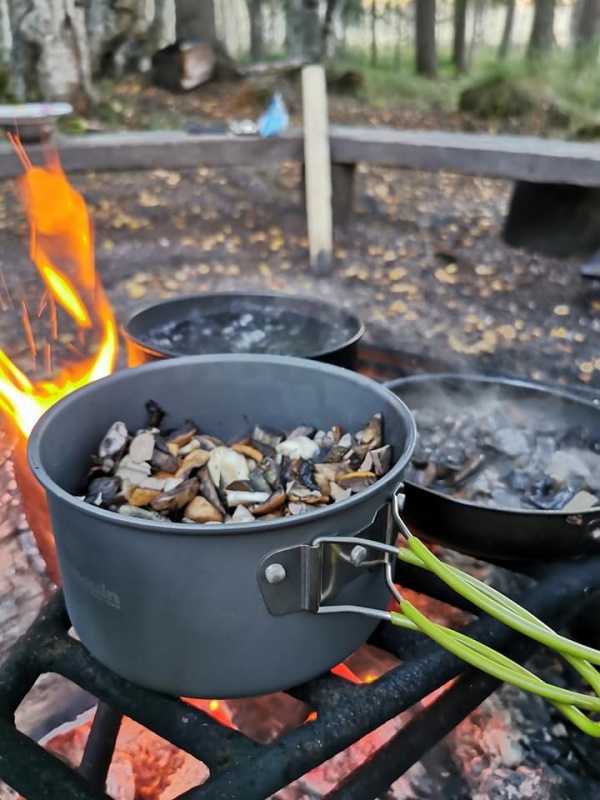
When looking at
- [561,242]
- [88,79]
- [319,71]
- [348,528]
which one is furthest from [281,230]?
[348,528]

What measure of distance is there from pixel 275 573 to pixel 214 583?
0.30 ft

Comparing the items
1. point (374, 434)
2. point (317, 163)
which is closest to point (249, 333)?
point (374, 434)

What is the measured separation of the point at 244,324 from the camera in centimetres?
260

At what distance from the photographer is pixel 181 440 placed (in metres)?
1.55

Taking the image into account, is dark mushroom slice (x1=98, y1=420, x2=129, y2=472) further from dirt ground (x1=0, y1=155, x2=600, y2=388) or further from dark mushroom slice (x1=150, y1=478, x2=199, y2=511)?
dirt ground (x1=0, y1=155, x2=600, y2=388)

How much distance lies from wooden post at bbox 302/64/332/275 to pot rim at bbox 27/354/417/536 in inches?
129

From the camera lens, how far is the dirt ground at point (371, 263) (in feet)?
13.4

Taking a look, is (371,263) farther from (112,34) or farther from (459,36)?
(459,36)

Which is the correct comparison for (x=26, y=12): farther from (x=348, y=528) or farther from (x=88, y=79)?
(x=348, y=528)

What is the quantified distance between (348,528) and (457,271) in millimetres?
4045

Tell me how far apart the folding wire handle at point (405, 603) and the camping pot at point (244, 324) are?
1269 mm

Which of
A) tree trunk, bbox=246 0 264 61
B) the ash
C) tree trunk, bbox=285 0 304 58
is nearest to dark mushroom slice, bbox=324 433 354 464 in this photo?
the ash

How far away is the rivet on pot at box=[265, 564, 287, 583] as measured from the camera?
3.60 feet

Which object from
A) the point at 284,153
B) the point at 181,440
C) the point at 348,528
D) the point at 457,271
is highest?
the point at 348,528
